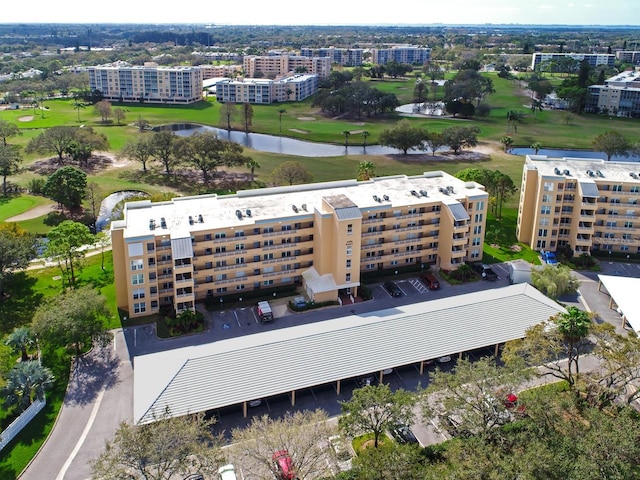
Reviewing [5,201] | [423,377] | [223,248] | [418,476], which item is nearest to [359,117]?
[5,201]

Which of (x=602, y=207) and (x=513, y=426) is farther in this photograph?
(x=602, y=207)

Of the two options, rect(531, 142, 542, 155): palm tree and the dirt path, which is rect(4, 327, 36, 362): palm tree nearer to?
the dirt path

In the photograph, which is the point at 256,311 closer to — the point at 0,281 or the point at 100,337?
the point at 100,337

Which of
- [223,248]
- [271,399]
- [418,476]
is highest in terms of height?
[223,248]

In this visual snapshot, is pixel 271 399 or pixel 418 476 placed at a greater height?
pixel 418 476

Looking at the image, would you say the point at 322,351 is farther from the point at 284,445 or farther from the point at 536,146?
the point at 536,146

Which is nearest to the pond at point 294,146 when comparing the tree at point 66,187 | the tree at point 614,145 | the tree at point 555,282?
the tree at point 614,145

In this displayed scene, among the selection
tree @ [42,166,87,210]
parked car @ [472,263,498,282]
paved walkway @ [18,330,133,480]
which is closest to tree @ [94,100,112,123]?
tree @ [42,166,87,210]
